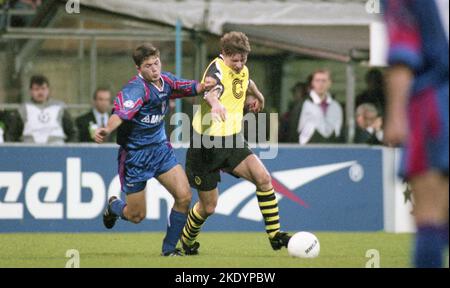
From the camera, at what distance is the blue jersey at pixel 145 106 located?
9.45m

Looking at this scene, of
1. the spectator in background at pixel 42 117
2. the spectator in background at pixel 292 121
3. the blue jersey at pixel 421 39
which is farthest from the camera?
the spectator in background at pixel 292 121

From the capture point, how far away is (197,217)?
9945 mm

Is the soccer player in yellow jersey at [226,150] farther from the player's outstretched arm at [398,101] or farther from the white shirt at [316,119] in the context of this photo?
the player's outstretched arm at [398,101]

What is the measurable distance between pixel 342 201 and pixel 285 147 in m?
0.96

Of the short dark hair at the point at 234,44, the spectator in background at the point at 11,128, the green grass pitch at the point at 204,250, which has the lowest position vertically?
the green grass pitch at the point at 204,250

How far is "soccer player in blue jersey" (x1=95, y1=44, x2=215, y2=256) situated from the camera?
31.3 feet

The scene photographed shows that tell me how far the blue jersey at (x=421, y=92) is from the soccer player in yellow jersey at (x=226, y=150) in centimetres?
469

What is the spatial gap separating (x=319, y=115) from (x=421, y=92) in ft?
29.9

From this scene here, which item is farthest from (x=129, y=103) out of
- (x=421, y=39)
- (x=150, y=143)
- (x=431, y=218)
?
(x=431, y=218)

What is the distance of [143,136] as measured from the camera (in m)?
9.80

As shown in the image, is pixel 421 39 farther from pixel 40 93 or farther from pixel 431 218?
pixel 40 93

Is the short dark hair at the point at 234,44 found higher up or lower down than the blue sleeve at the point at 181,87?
higher up

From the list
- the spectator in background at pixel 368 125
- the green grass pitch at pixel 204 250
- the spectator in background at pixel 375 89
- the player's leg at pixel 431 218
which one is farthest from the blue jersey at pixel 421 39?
the spectator in background at pixel 375 89

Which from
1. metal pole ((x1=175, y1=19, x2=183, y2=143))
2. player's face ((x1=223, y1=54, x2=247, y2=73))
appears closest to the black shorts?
player's face ((x1=223, y1=54, x2=247, y2=73))
